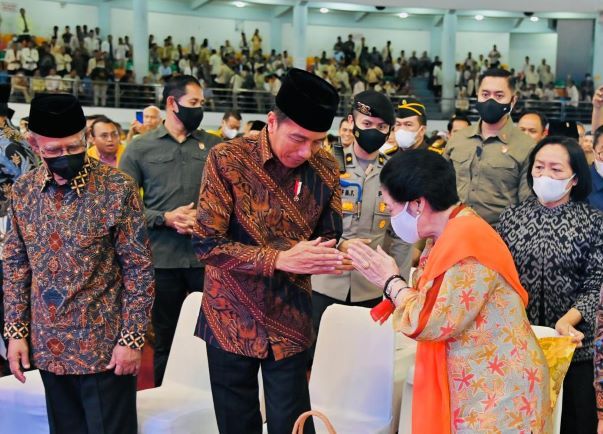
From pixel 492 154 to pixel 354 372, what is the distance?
154 centimetres

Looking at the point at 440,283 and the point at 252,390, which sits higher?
the point at 440,283

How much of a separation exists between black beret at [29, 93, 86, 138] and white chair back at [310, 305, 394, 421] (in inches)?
52.3

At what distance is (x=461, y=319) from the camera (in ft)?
7.39

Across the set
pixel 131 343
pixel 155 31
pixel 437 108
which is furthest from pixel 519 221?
pixel 155 31

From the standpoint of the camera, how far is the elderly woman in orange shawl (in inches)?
89.1

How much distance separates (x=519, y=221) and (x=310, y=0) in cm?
1961

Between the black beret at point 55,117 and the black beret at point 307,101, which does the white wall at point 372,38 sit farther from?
the black beret at point 307,101

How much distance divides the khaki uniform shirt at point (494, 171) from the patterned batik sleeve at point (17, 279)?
7.54 ft

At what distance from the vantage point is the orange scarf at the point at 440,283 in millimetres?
2270

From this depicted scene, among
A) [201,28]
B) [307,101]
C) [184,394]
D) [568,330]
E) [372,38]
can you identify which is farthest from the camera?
[372,38]

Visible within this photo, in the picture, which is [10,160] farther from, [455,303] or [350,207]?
[455,303]

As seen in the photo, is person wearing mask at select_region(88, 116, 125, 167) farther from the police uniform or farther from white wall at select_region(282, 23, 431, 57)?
white wall at select_region(282, 23, 431, 57)

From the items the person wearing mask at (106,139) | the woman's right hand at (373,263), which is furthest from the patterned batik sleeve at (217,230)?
the person wearing mask at (106,139)

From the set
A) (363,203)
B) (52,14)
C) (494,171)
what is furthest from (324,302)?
(52,14)
